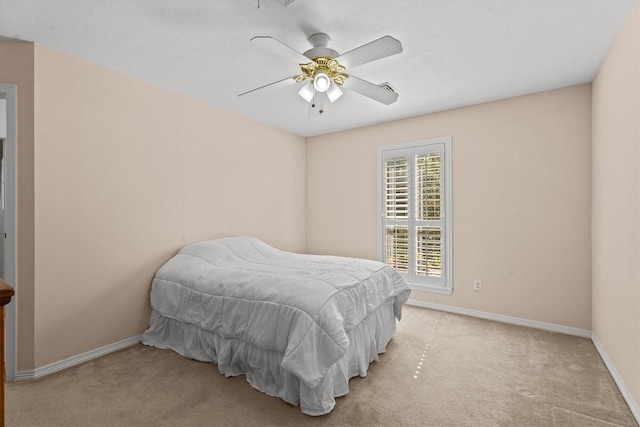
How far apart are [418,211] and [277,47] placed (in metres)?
2.69

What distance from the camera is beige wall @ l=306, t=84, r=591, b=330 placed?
3.15 meters

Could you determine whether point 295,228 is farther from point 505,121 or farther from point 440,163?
point 505,121

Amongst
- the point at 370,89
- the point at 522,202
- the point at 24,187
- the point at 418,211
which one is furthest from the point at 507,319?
the point at 24,187

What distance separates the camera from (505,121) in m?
3.51

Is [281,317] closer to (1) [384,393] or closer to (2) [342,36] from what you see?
(1) [384,393]

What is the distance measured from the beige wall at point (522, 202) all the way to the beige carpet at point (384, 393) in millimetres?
618

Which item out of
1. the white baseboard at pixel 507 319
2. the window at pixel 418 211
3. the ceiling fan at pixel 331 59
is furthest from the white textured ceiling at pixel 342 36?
the white baseboard at pixel 507 319

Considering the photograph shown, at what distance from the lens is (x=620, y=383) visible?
2.18 meters

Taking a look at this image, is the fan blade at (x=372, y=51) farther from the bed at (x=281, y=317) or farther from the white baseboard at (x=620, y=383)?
the white baseboard at (x=620, y=383)

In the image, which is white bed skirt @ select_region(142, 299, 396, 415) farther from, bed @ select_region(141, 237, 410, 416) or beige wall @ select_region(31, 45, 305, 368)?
beige wall @ select_region(31, 45, 305, 368)

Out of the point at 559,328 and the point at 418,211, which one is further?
the point at 418,211

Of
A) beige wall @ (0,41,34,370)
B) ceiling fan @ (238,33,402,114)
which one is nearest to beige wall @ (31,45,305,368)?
beige wall @ (0,41,34,370)

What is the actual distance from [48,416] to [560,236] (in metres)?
4.19

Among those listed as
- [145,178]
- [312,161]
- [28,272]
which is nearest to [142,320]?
[28,272]
